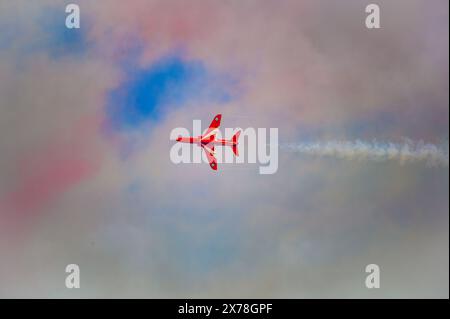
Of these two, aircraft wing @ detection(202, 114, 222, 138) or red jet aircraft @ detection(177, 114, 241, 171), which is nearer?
red jet aircraft @ detection(177, 114, 241, 171)

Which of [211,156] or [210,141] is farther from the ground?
[210,141]

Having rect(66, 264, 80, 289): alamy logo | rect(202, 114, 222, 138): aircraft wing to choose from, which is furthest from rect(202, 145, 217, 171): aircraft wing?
rect(66, 264, 80, 289): alamy logo

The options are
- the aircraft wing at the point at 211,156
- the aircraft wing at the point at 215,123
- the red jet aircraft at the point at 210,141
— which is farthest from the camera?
the aircraft wing at the point at 215,123

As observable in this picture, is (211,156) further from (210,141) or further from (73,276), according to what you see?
(73,276)

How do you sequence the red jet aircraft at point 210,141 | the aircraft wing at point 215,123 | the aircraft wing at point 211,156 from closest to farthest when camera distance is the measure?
the red jet aircraft at point 210,141, the aircraft wing at point 211,156, the aircraft wing at point 215,123

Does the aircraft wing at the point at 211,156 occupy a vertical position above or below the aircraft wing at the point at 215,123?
below

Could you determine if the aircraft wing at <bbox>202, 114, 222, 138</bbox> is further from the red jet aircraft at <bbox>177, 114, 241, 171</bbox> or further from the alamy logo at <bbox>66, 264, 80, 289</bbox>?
the alamy logo at <bbox>66, 264, 80, 289</bbox>

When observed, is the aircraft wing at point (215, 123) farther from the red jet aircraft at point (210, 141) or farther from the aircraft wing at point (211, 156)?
the aircraft wing at point (211, 156)

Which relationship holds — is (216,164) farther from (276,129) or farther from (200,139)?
(276,129)

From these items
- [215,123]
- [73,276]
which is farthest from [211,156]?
[73,276]

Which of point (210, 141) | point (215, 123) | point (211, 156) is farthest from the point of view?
point (215, 123)

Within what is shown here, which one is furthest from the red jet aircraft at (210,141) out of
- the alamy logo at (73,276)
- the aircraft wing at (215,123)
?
the alamy logo at (73,276)
